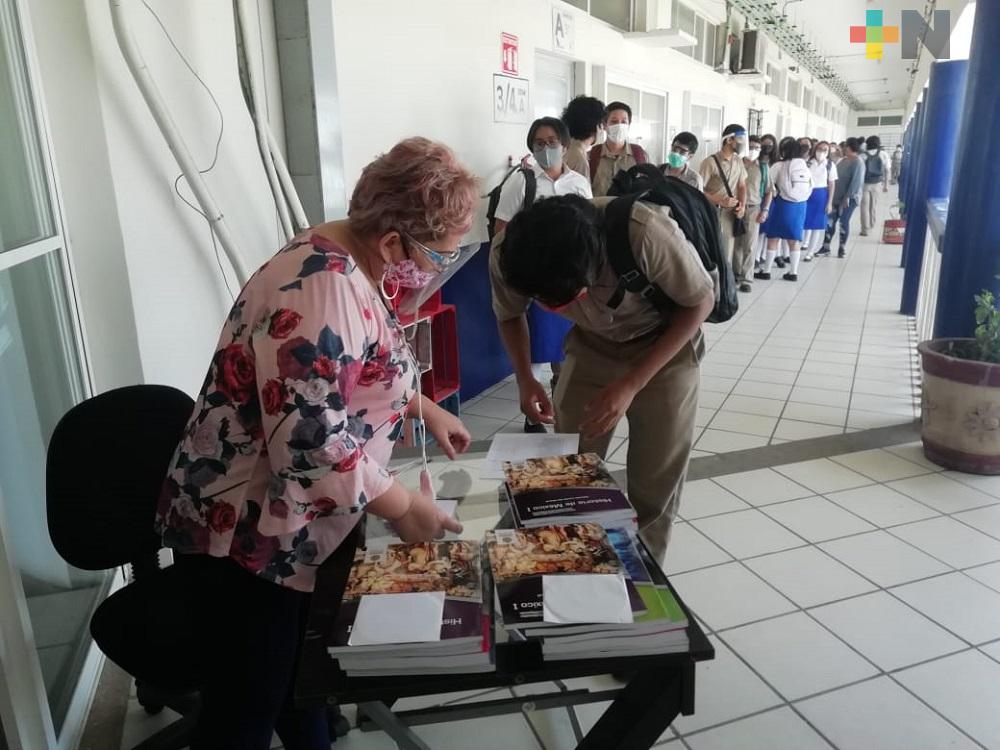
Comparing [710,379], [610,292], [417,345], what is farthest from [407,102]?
[710,379]

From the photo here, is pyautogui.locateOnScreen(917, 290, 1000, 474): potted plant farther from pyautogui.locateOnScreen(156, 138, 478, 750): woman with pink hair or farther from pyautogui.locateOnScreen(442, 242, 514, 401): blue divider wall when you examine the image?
pyautogui.locateOnScreen(156, 138, 478, 750): woman with pink hair

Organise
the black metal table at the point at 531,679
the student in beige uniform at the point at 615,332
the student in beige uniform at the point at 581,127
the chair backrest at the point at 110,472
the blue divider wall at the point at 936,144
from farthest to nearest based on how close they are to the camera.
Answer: the blue divider wall at the point at 936,144, the student in beige uniform at the point at 581,127, the student in beige uniform at the point at 615,332, the chair backrest at the point at 110,472, the black metal table at the point at 531,679

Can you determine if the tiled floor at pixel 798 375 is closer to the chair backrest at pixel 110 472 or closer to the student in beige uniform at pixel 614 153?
the student in beige uniform at pixel 614 153

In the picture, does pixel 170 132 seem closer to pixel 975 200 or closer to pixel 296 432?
pixel 296 432

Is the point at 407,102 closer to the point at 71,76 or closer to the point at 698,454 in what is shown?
the point at 71,76

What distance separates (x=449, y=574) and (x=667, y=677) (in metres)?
0.35

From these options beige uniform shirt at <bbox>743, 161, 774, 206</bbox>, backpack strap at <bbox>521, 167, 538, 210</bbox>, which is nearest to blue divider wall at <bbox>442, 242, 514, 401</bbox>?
backpack strap at <bbox>521, 167, 538, 210</bbox>

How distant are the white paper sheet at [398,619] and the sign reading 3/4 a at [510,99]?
3819 mm

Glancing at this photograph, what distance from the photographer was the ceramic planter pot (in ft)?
10.0

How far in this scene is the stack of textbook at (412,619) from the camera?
0.92 m

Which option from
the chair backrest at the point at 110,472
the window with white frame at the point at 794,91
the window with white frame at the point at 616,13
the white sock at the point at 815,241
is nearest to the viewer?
the chair backrest at the point at 110,472

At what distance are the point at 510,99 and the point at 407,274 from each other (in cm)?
365

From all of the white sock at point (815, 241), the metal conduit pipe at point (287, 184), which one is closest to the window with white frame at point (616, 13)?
the metal conduit pipe at point (287, 184)

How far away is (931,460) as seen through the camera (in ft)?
10.9
